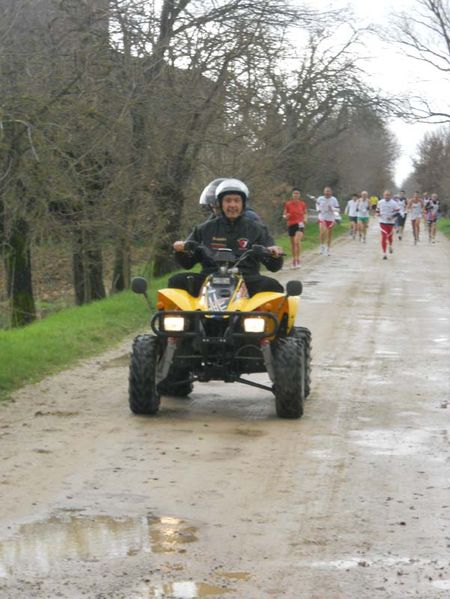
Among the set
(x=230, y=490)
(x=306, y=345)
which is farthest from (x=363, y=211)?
(x=230, y=490)

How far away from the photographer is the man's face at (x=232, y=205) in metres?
11.1

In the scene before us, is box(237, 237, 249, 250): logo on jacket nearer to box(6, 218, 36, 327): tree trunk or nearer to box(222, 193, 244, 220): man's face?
box(222, 193, 244, 220): man's face

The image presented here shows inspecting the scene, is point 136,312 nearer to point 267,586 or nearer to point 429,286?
point 429,286

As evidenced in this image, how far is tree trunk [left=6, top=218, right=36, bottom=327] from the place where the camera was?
21.3 metres

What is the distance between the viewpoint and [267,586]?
597cm

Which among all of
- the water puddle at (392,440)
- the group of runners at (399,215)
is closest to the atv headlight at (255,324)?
the water puddle at (392,440)

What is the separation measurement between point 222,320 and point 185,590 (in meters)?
4.78

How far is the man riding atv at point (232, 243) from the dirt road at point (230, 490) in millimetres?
1113

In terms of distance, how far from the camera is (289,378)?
10.3m

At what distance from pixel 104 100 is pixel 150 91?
77.4 inches

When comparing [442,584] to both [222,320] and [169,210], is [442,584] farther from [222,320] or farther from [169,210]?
[169,210]

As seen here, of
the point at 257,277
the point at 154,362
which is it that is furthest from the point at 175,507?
the point at 257,277

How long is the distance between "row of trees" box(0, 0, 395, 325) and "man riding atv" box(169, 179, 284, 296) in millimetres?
3652

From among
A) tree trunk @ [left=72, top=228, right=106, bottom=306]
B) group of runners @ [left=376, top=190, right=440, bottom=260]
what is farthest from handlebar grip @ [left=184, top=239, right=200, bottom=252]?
group of runners @ [left=376, top=190, right=440, bottom=260]
